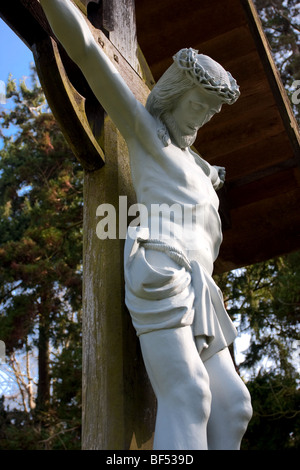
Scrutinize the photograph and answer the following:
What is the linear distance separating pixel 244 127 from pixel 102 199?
2473 millimetres

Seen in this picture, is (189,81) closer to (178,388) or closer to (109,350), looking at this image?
(109,350)

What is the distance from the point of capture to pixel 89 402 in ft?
8.12

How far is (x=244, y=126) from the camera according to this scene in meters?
5.07

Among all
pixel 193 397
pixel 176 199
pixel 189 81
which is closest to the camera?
pixel 193 397

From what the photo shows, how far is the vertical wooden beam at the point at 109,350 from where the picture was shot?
2389 mm

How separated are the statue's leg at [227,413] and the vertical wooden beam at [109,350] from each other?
0.94 feet

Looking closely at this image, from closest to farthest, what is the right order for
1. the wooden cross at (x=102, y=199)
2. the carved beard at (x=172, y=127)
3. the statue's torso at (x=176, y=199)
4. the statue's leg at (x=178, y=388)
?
the statue's leg at (x=178, y=388)
the wooden cross at (x=102, y=199)
the statue's torso at (x=176, y=199)
the carved beard at (x=172, y=127)

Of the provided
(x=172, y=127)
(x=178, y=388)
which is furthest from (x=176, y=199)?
(x=178, y=388)

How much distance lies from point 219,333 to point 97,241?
701 millimetres

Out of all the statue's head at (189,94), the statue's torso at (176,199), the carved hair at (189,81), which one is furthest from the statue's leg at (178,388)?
the carved hair at (189,81)

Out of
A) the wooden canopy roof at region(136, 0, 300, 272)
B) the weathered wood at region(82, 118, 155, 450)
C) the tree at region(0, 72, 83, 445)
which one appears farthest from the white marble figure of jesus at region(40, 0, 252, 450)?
the tree at region(0, 72, 83, 445)

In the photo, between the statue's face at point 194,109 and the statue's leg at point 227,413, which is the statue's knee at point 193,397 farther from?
the statue's face at point 194,109

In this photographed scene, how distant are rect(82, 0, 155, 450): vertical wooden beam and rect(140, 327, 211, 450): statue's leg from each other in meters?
0.20
